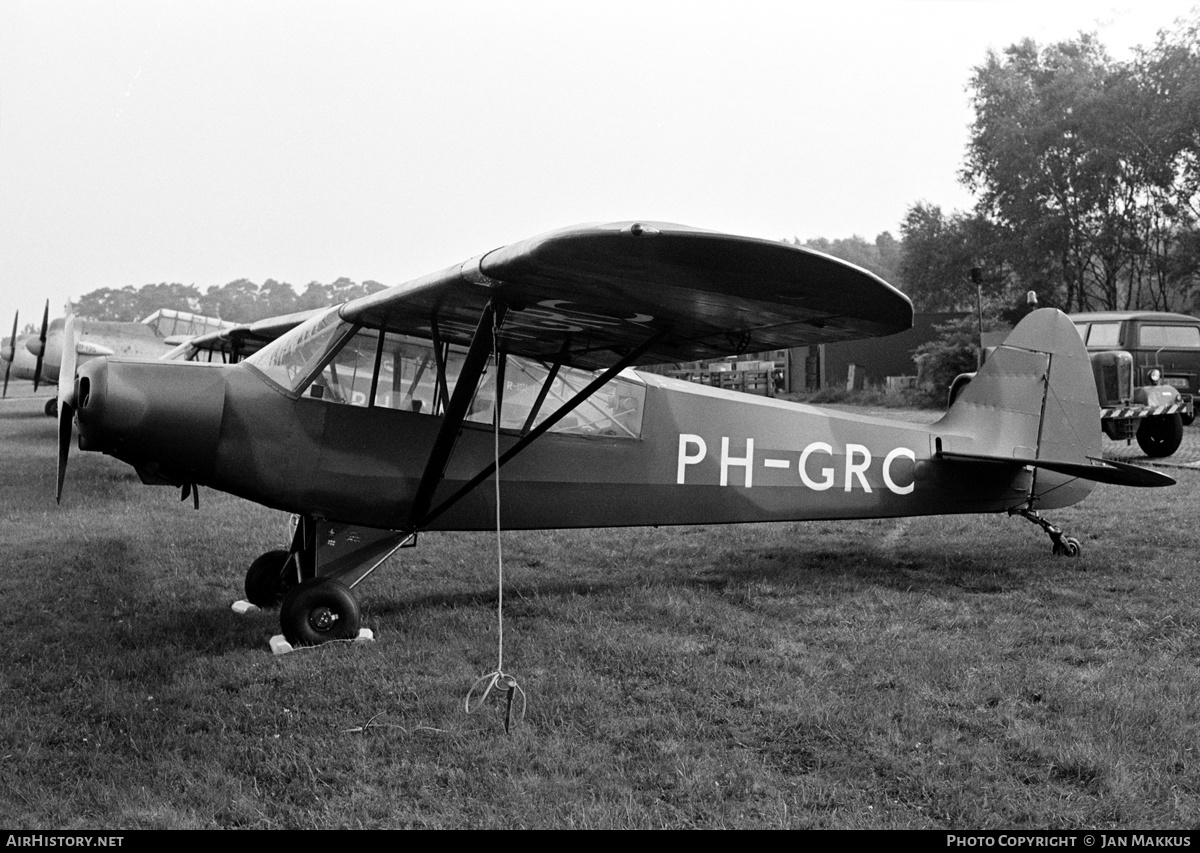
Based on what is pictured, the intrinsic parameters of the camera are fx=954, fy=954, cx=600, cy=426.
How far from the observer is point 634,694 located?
4.27 meters

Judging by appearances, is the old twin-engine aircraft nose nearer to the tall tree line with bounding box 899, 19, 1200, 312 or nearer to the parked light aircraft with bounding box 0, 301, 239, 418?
the parked light aircraft with bounding box 0, 301, 239, 418

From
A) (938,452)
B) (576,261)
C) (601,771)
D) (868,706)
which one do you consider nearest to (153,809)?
(601,771)

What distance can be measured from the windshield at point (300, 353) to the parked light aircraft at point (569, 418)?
0.01m

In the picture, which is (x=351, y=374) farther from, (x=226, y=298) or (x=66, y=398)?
(x=226, y=298)

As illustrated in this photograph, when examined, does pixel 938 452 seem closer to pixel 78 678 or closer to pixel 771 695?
pixel 771 695

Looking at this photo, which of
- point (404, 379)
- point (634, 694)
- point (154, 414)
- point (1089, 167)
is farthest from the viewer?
point (1089, 167)

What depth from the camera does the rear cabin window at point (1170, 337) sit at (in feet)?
50.9

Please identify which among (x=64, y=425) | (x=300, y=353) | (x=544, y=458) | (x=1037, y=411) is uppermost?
(x=300, y=353)

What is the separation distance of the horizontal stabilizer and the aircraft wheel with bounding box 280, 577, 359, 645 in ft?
14.1

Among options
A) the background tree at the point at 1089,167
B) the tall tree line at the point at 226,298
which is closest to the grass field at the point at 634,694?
the background tree at the point at 1089,167

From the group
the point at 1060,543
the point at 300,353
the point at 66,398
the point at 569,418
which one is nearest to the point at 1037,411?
the point at 1060,543

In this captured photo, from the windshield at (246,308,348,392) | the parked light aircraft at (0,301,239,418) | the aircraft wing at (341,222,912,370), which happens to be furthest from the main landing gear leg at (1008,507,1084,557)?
the parked light aircraft at (0,301,239,418)

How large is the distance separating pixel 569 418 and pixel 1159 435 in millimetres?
10125

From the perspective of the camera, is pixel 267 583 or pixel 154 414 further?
pixel 267 583
